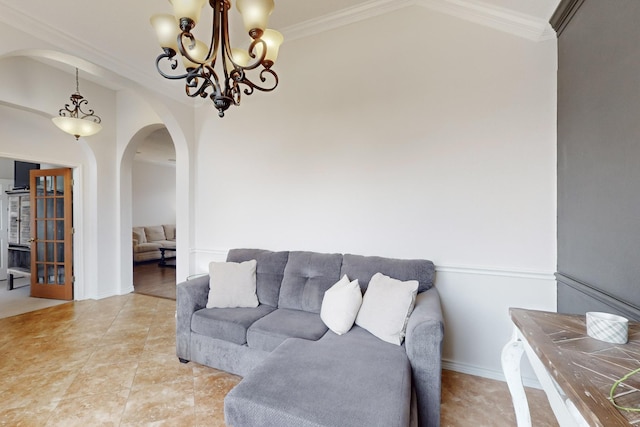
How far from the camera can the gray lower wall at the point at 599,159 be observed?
51.0 inches

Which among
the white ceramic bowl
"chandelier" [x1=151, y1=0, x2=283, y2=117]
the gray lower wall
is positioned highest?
"chandelier" [x1=151, y1=0, x2=283, y2=117]

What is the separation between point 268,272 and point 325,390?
1496mm

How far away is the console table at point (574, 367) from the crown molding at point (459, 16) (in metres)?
2.10

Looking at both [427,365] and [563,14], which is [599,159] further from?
[427,365]

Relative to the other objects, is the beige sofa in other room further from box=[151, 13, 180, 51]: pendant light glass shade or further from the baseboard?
the baseboard

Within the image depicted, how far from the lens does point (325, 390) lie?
131cm

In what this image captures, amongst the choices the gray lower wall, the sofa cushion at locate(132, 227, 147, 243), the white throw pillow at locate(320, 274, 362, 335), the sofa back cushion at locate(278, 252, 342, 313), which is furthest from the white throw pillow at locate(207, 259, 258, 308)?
the sofa cushion at locate(132, 227, 147, 243)

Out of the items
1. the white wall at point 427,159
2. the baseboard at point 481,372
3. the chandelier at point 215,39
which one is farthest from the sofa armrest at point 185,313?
the baseboard at point 481,372

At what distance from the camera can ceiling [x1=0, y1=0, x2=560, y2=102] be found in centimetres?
205

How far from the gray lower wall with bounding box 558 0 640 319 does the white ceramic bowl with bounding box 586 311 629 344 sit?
0.43 m

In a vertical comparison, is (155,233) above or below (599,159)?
below

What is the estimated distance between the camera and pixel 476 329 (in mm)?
2275

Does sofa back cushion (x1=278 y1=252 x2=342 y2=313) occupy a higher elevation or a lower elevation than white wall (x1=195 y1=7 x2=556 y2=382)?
lower

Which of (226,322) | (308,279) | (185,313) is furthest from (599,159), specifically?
(185,313)
